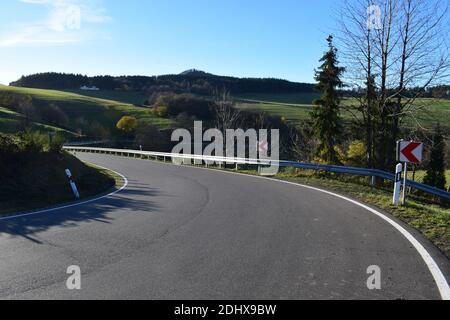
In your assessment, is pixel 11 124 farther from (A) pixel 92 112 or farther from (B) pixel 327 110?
(B) pixel 327 110

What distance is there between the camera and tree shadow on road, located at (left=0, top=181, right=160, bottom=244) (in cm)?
808

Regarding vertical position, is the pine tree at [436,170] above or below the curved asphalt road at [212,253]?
below

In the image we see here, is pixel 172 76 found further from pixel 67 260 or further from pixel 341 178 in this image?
pixel 67 260

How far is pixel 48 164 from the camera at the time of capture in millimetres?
15109

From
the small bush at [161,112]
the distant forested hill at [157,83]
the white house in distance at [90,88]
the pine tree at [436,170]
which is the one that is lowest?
the pine tree at [436,170]

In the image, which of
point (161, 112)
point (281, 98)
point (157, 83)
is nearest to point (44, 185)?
point (161, 112)

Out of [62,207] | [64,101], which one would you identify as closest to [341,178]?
[62,207]

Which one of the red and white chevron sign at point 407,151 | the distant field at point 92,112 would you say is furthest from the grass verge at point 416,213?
the distant field at point 92,112

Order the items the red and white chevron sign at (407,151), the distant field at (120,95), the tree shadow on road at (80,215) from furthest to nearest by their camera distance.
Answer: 1. the distant field at (120,95)
2. the red and white chevron sign at (407,151)
3. the tree shadow on road at (80,215)

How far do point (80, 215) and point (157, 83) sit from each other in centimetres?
13455

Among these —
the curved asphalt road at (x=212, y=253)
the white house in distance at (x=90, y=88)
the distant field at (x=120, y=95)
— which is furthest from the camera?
the white house in distance at (x=90, y=88)

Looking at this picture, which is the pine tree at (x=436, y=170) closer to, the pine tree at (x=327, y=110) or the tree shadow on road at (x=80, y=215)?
the pine tree at (x=327, y=110)

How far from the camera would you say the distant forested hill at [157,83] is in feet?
449

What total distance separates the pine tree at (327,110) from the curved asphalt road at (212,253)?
24.1 m
